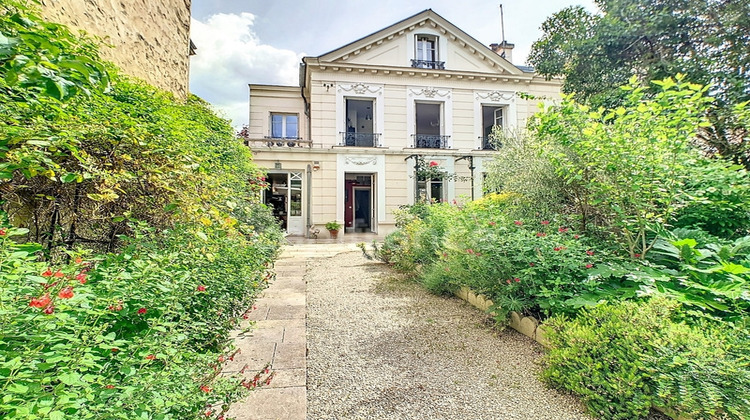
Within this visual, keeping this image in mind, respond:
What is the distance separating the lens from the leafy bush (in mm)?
1425

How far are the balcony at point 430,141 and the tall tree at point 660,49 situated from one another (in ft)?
13.8

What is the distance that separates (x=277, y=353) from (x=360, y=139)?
34.9 feet

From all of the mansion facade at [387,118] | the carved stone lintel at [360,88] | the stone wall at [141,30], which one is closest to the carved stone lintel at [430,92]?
the mansion facade at [387,118]

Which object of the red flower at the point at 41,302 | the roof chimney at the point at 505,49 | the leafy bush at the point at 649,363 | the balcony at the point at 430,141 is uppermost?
the roof chimney at the point at 505,49

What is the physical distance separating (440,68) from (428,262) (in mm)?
9969

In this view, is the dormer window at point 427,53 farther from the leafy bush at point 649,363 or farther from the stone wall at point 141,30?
the leafy bush at point 649,363

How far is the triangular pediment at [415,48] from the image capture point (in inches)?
Answer: 462

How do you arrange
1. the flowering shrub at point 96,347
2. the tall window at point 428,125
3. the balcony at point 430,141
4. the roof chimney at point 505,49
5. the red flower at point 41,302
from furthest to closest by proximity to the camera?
the roof chimney at point 505,49 → the tall window at point 428,125 → the balcony at point 430,141 → the red flower at point 41,302 → the flowering shrub at point 96,347

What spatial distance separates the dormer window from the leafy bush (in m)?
12.1

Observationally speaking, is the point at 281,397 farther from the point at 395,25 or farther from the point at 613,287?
the point at 395,25

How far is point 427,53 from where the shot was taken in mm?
12531

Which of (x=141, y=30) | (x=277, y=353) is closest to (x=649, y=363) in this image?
(x=277, y=353)

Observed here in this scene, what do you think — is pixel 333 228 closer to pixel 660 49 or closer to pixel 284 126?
pixel 284 126

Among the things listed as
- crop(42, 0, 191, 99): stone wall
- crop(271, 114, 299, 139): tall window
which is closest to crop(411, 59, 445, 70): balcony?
crop(271, 114, 299, 139): tall window
